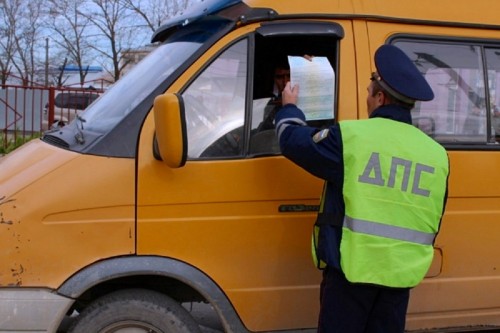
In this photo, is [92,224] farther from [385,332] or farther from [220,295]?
[385,332]

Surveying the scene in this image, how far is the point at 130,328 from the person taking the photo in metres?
3.13

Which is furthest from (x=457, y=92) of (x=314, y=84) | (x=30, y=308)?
(x=30, y=308)

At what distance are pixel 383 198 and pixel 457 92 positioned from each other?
1.41 m

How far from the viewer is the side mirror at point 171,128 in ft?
9.08

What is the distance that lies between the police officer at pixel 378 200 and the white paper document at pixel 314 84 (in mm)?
543

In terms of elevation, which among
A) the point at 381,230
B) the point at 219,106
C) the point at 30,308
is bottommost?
the point at 30,308

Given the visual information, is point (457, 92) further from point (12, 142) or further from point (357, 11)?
point (12, 142)

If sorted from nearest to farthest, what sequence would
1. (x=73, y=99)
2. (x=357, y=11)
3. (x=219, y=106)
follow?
(x=219, y=106)
(x=357, y=11)
(x=73, y=99)

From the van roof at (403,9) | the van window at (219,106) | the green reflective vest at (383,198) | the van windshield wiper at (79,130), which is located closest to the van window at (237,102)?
the van window at (219,106)

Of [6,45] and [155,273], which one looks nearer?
[155,273]

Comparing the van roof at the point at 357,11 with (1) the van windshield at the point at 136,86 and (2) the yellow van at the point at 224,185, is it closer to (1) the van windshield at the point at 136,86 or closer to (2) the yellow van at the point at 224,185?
(2) the yellow van at the point at 224,185

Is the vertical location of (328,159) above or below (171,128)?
below

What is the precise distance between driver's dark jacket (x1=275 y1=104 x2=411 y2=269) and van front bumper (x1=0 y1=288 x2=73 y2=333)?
134 cm

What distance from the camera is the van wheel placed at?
3.08 meters
